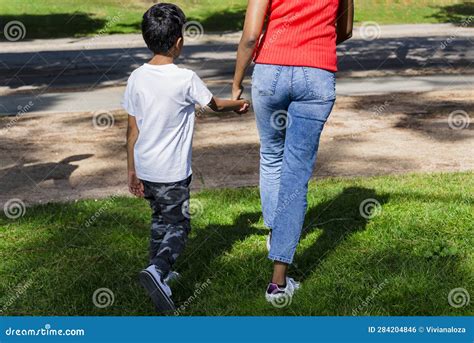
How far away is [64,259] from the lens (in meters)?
5.41

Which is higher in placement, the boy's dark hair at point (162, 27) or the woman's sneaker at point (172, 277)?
the boy's dark hair at point (162, 27)

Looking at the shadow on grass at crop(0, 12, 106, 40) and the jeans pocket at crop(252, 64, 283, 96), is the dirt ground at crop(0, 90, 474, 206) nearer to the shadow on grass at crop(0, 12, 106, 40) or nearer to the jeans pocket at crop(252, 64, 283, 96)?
the jeans pocket at crop(252, 64, 283, 96)

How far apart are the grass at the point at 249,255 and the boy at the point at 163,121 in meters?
0.35

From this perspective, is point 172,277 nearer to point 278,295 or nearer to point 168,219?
point 168,219

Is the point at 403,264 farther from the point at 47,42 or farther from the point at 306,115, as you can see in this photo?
the point at 47,42

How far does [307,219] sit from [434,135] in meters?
3.95

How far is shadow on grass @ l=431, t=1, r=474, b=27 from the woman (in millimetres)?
23403

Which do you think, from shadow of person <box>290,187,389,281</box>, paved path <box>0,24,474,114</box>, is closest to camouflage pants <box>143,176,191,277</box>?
shadow of person <box>290,187,389,281</box>

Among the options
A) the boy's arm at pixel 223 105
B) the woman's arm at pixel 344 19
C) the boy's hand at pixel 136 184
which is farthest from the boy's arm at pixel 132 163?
the woman's arm at pixel 344 19

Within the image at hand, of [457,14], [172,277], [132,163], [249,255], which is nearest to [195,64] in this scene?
[249,255]

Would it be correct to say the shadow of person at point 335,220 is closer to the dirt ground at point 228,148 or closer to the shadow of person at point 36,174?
the dirt ground at point 228,148

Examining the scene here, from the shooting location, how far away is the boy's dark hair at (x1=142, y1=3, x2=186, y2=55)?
4.24 m

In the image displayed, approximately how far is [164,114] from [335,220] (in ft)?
7.16

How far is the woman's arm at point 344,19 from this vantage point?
15.2ft
